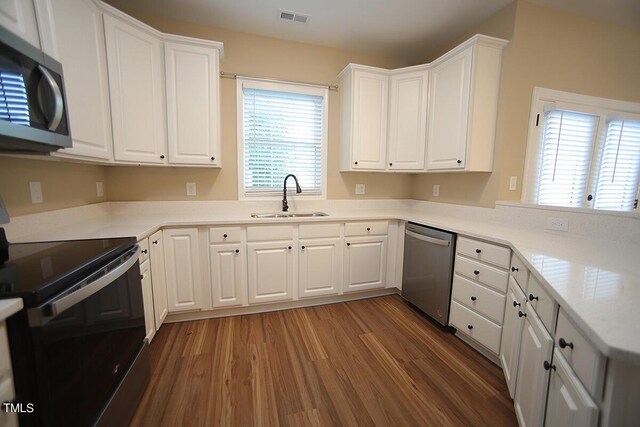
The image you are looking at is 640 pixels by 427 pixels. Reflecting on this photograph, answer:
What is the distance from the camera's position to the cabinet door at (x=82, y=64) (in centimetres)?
132

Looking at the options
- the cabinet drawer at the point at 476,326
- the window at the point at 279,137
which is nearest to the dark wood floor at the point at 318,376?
the cabinet drawer at the point at 476,326

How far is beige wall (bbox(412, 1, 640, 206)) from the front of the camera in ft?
7.01

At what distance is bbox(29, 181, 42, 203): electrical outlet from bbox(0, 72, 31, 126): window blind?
0.76 meters

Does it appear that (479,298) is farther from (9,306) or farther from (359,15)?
(359,15)

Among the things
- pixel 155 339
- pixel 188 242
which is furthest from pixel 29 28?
pixel 155 339

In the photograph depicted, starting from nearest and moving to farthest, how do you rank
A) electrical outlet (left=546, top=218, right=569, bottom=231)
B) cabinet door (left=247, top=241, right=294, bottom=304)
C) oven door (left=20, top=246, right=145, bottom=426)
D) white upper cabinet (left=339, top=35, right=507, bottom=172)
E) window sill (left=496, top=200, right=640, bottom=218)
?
oven door (left=20, top=246, right=145, bottom=426), window sill (left=496, top=200, right=640, bottom=218), electrical outlet (left=546, top=218, right=569, bottom=231), white upper cabinet (left=339, top=35, right=507, bottom=172), cabinet door (left=247, top=241, right=294, bottom=304)

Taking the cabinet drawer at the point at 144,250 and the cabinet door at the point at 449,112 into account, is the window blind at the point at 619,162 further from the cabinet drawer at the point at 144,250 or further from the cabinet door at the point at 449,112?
the cabinet drawer at the point at 144,250

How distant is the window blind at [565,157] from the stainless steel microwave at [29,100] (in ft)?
11.0

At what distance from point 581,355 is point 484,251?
109cm

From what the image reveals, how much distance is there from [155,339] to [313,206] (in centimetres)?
184

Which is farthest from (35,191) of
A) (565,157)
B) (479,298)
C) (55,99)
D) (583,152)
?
(583,152)

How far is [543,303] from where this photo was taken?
3.49 ft

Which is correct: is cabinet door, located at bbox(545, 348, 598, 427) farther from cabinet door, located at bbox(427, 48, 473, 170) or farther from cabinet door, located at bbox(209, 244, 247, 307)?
cabinet door, located at bbox(209, 244, 247, 307)

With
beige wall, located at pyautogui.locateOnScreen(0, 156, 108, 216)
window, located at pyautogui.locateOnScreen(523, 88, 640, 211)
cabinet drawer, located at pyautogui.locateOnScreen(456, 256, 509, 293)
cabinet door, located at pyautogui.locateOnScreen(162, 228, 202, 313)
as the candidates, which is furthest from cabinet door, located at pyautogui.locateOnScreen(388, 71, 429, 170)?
beige wall, located at pyautogui.locateOnScreen(0, 156, 108, 216)
